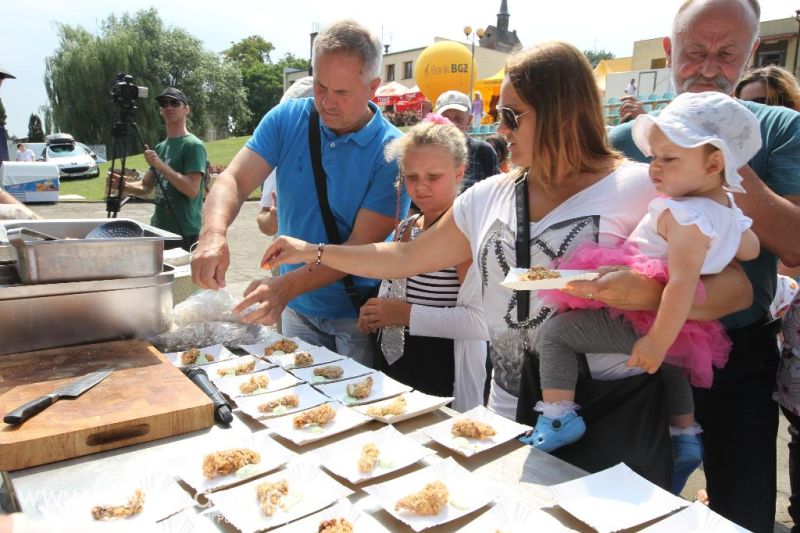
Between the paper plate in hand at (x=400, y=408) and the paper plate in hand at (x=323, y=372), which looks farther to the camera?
the paper plate in hand at (x=323, y=372)

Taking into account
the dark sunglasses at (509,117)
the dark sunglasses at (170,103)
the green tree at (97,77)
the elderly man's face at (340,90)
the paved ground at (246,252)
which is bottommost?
the paved ground at (246,252)

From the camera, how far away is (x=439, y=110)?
5297 mm

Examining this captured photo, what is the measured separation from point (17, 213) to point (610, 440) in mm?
2686

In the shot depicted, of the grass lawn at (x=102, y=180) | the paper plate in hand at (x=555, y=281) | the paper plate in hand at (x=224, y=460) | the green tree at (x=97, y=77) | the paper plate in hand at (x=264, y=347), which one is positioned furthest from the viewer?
the green tree at (x=97, y=77)

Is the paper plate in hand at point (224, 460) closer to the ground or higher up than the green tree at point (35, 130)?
closer to the ground

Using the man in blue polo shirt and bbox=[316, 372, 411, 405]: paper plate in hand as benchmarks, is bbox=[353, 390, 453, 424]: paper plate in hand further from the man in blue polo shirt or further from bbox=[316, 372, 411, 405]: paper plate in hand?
the man in blue polo shirt

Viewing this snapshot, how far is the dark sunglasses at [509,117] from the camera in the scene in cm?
158

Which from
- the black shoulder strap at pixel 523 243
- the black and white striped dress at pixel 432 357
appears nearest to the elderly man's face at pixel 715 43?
the black shoulder strap at pixel 523 243

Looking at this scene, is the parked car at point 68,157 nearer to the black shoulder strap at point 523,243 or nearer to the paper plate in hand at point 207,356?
the paper plate in hand at point 207,356

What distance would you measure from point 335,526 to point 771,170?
62.3 inches

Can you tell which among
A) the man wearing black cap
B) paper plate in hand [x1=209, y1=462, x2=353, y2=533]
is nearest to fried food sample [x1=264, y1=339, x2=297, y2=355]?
paper plate in hand [x1=209, y1=462, x2=353, y2=533]

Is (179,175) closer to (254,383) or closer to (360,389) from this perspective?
(254,383)

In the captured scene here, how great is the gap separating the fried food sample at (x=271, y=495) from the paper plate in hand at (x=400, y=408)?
366mm

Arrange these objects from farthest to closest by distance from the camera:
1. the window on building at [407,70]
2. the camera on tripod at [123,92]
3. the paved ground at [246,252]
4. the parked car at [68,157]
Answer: the window on building at [407,70]
the parked car at [68,157]
the camera on tripod at [123,92]
the paved ground at [246,252]
